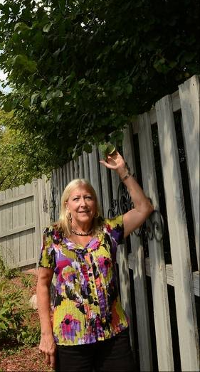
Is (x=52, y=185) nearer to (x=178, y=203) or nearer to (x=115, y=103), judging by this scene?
(x=115, y=103)

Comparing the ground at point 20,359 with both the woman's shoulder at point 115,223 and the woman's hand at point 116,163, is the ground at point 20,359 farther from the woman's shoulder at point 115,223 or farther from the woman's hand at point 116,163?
the woman's hand at point 116,163

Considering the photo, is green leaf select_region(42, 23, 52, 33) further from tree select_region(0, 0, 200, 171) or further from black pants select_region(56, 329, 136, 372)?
black pants select_region(56, 329, 136, 372)

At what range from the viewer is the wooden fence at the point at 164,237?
1696 millimetres

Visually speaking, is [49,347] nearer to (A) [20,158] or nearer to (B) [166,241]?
(B) [166,241]

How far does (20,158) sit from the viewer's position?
8195 mm

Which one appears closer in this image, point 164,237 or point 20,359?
point 164,237

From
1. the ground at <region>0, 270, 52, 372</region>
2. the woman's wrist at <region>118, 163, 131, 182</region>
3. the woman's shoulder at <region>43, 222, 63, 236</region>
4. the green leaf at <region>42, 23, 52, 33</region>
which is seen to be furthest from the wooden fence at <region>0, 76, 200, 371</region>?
the ground at <region>0, 270, 52, 372</region>

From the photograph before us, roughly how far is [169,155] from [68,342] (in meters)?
1.08

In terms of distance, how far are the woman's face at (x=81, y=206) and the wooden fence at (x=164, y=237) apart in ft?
1.07

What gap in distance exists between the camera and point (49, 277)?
2.16 m

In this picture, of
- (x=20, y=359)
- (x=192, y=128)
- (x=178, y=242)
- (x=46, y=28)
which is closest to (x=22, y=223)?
(x=20, y=359)

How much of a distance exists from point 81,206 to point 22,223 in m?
5.45

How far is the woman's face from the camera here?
2209 millimetres

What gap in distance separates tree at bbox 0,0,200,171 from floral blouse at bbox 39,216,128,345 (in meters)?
0.59
